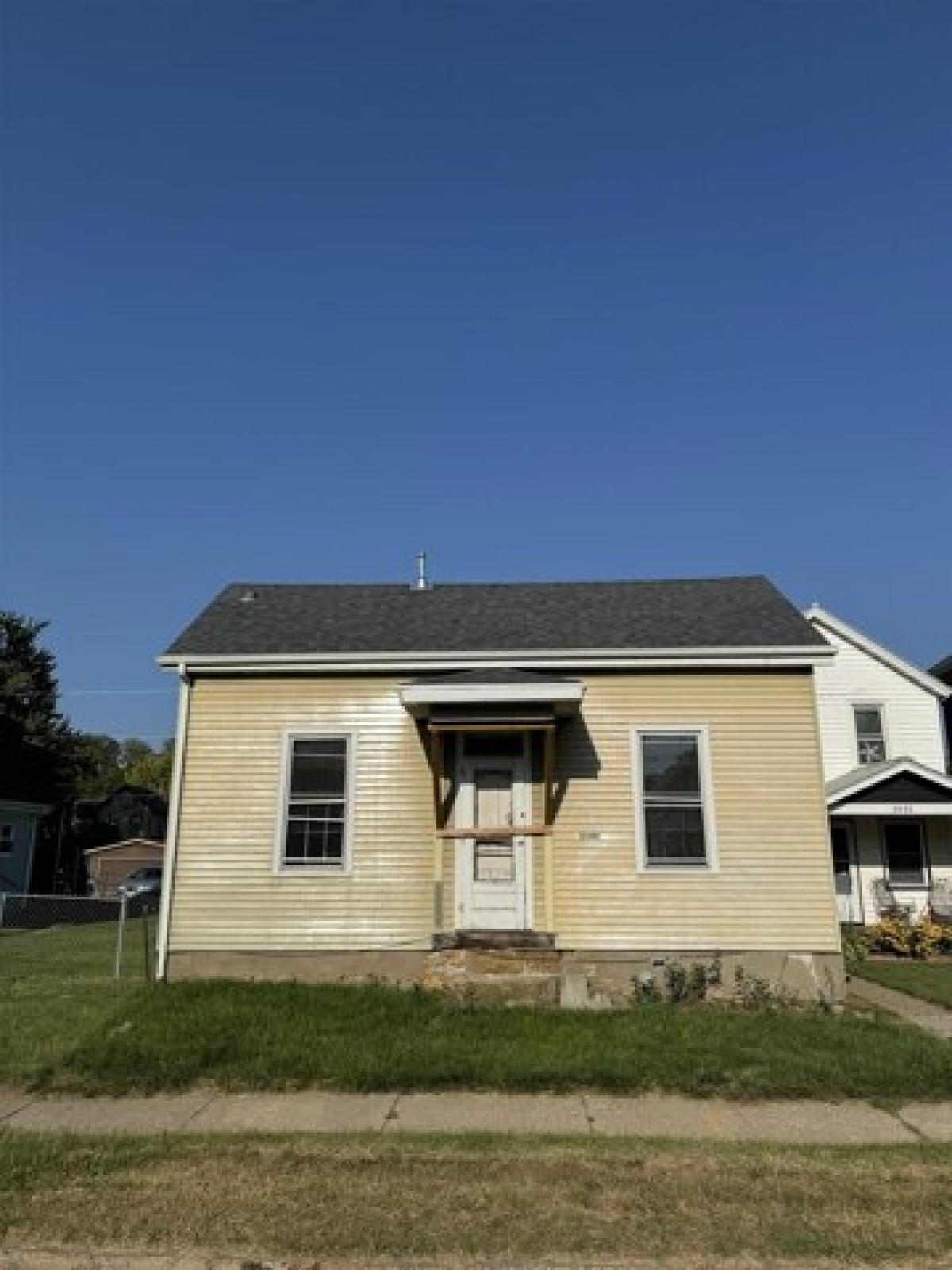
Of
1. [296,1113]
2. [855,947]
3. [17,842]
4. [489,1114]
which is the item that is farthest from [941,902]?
[17,842]

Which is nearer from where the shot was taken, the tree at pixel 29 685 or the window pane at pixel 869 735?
the window pane at pixel 869 735

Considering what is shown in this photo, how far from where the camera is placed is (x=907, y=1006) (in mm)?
11047

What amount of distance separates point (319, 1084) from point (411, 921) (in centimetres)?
341

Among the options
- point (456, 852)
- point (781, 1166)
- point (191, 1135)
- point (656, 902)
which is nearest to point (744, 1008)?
point (656, 902)

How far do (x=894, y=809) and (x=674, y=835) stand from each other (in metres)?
9.59

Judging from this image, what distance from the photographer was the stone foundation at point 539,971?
406 inches

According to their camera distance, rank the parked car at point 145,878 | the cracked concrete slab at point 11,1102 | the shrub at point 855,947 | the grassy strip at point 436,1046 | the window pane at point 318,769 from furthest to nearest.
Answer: the parked car at point 145,878, the shrub at point 855,947, the window pane at point 318,769, the grassy strip at point 436,1046, the cracked concrete slab at point 11,1102

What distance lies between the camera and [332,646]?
39.0 ft

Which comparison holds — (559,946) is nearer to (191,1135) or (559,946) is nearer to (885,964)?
(191,1135)

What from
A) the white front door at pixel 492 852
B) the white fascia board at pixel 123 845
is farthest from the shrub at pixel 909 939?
the white fascia board at pixel 123 845

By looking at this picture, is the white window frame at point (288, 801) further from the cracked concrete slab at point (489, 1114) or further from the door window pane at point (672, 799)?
the cracked concrete slab at point (489, 1114)

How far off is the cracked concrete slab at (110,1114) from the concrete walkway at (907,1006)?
7010 mm

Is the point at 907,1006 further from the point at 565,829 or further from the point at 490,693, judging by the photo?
the point at 490,693

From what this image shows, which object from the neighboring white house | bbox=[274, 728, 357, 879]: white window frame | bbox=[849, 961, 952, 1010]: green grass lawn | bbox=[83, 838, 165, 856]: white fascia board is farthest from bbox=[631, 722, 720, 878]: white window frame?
bbox=[83, 838, 165, 856]: white fascia board
